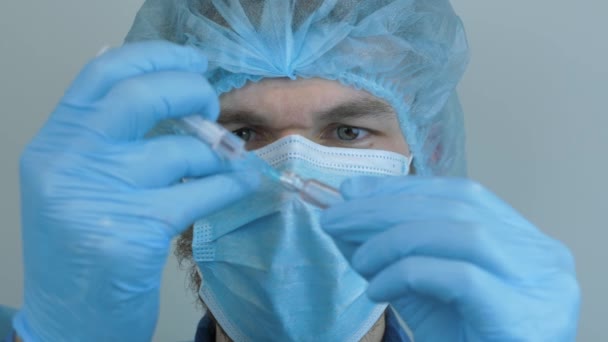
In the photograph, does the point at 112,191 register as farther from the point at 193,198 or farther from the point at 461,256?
the point at 461,256

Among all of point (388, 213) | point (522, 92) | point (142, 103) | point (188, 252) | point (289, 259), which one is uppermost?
point (142, 103)

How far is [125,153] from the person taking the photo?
3.94 ft

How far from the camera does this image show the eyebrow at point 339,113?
1.59 metres

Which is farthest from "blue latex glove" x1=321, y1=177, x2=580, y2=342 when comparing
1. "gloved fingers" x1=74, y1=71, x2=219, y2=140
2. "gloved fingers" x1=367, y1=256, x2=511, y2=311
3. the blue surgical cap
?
the blue surgical cap

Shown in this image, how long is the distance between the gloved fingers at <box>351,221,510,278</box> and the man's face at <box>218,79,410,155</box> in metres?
0.46

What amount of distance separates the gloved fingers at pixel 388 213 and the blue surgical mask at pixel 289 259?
0.25 metres

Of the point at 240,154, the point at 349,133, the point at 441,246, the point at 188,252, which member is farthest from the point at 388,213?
the point at 188,252

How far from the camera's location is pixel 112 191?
119 centimetres

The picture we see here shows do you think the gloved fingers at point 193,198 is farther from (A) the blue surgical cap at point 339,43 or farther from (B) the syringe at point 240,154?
(A) the blue surgical cap at point 339,43

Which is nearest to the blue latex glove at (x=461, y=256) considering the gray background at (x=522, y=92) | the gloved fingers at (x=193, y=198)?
the gloved fingers at (x=193, y=198)

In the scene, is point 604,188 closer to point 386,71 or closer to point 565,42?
point 565,42

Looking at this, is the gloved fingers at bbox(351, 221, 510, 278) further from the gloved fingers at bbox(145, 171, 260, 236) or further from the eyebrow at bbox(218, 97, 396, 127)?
the eyebrow at bbox(218, 97, 396, 127)

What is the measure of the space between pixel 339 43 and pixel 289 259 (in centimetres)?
48

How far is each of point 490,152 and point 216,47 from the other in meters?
1.01
